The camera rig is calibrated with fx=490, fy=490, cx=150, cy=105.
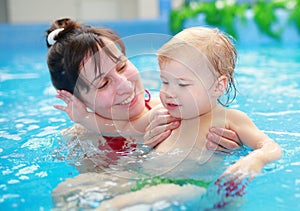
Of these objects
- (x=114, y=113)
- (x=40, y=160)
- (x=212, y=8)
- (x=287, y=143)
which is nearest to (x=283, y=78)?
(x=287, y=143)

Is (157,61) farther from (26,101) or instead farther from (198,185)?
(26,101)

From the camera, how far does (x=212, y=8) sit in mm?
8625

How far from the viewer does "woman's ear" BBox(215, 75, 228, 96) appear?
2.15 meters

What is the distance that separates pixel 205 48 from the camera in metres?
2.09

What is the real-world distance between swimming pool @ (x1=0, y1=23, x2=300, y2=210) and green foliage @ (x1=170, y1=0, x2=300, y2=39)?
244 centimetres

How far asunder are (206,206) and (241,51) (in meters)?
5.61

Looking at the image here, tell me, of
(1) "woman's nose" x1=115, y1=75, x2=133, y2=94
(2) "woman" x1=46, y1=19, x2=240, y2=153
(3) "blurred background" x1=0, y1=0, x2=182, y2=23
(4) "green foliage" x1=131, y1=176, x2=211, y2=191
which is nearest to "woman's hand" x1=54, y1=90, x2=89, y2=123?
(2) "woman" x1=46, y1=19, x2=240, y2=153

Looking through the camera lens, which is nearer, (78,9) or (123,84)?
(123,84)

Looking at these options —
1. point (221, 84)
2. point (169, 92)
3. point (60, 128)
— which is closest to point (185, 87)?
point (169, 92)

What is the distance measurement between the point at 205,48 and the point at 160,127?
0.45 meters

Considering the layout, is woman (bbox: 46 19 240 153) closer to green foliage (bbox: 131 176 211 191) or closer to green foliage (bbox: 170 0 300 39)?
green foliage (bbox: 131 176 211 191)

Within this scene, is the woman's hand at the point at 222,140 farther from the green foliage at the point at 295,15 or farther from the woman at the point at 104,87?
the green foliage at the point at 295,15

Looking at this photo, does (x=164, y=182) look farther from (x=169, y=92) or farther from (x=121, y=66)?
(x=121, y=66)

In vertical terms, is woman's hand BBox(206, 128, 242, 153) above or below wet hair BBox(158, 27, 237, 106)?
below
